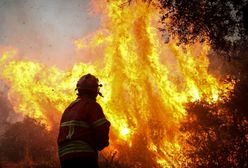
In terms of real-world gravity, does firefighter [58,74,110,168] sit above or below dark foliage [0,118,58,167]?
below

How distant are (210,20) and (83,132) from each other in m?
6.56

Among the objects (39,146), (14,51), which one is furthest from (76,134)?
(14,51)

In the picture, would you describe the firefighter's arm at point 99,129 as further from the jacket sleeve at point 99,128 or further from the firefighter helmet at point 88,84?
the firefighter helmet at point 88,84

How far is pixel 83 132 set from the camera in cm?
531

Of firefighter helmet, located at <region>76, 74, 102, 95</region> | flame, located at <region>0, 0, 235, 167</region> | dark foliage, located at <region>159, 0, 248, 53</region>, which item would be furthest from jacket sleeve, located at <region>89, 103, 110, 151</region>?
flame, located at <region>0, 0, 235, 167</region>

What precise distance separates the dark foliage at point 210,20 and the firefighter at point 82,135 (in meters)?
6.01

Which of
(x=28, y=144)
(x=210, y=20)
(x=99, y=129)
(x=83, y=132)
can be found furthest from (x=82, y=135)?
(x=28, y=144)

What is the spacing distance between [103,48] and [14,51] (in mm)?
10622

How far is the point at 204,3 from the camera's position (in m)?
10.3

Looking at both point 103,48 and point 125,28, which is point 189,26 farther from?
point 103,48

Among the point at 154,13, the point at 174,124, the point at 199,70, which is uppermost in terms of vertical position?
the point at 154,13

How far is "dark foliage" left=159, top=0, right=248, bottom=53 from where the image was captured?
10086mm

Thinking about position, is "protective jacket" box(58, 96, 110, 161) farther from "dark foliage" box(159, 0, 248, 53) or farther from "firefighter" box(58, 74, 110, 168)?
"dark foliage" box(159, 0, 248, 53)

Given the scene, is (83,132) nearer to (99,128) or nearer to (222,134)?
(99,128)
